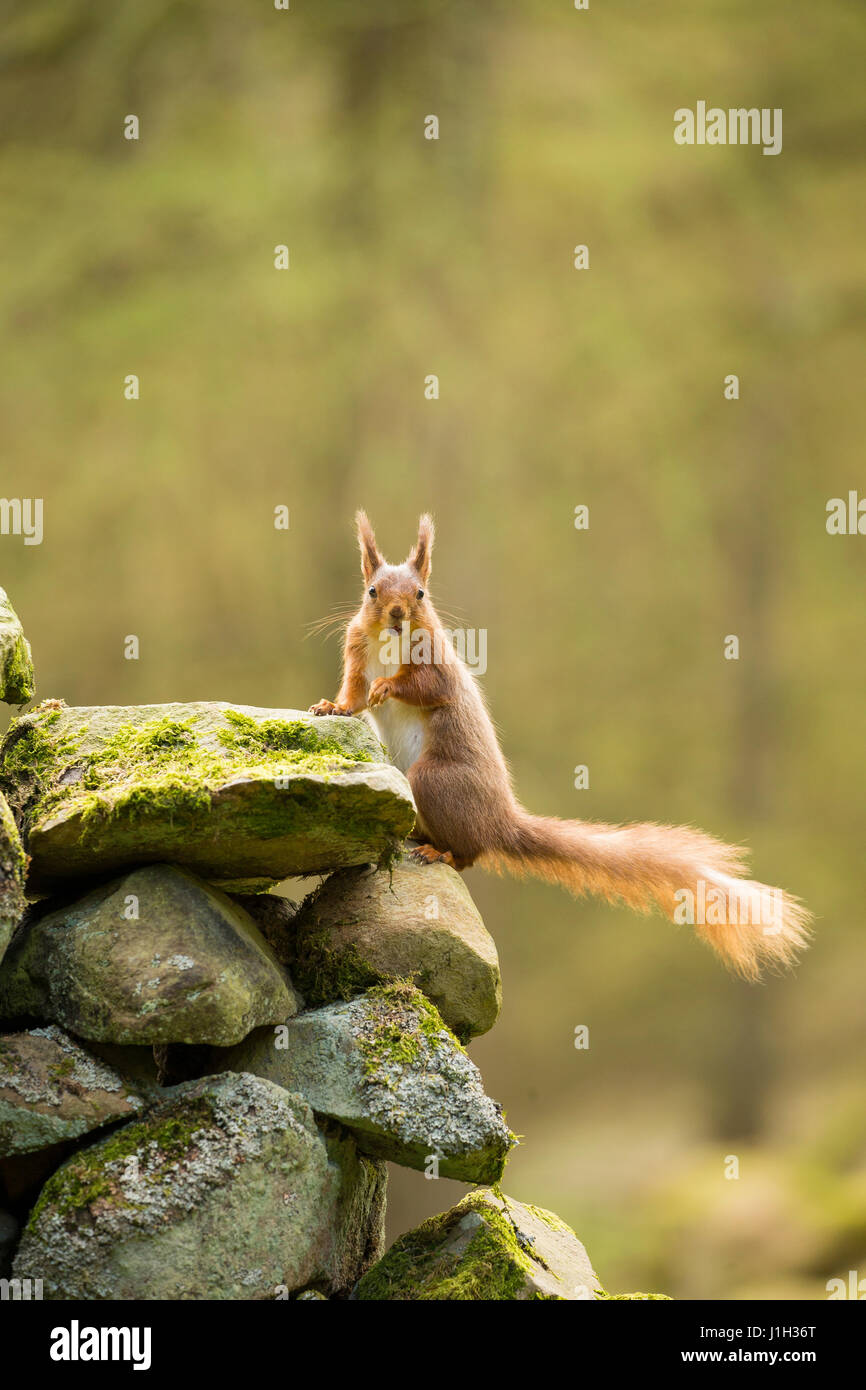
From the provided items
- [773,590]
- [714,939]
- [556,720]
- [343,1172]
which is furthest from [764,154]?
[343,1172]

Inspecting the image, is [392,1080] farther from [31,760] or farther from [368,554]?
[368,554]

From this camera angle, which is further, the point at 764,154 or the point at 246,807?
the point at 764,154

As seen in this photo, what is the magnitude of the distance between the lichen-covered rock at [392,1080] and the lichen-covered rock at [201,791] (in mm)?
412

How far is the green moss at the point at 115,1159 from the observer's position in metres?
2.53

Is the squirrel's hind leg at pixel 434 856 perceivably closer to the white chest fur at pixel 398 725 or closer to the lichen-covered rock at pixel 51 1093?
the white chest fur at pixel 398 725

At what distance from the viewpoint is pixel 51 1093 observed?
2584mm

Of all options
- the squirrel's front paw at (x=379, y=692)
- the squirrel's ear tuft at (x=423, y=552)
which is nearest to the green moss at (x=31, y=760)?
the squirrel's front paw at (x=379, y=692)

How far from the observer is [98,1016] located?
263cm

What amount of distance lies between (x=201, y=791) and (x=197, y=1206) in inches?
34.8

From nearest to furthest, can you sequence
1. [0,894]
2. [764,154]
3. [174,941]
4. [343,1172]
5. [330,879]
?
1. [0,894]
2. [174,941]
3. [343,1172]
4. [330,879]
5. [764,154]

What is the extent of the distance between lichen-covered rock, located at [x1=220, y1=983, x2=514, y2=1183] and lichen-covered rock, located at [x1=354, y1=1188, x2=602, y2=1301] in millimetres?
210

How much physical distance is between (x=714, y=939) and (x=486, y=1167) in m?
1.02
